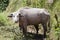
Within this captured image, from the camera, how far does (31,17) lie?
970 cm

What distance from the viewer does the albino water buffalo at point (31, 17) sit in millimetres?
9500

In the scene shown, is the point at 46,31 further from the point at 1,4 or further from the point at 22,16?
the point at 1,4

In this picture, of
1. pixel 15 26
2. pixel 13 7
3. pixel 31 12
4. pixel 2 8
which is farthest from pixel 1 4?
pixel 31 12

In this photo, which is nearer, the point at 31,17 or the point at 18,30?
the point at 31,17

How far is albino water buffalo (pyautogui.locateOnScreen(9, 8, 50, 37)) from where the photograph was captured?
9500mm

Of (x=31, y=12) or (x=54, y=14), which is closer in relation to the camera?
(x=31, y=12)

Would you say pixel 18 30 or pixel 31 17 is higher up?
pixel 31 17

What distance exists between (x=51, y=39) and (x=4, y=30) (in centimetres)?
218

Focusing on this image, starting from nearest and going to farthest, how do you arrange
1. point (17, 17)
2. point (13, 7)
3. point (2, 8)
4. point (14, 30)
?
point (17, 17) → point (14, 30) → point (13, 7) → point (2, 8)

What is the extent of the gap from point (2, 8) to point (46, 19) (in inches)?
319

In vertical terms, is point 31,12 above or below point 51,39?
above

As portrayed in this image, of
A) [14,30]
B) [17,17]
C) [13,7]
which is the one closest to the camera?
[17,17]

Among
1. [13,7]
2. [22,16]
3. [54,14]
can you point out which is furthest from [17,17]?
[13,7]

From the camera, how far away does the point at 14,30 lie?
10297 millimetres
